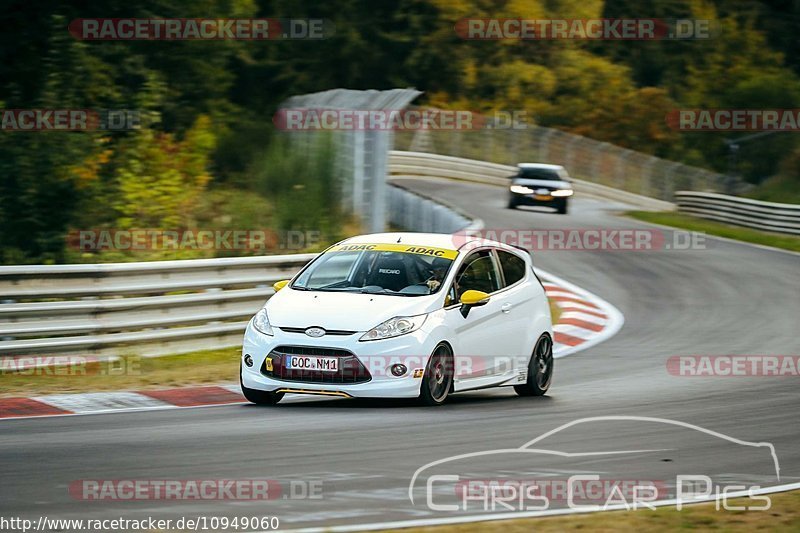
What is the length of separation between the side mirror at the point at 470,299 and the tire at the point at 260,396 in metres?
1.79

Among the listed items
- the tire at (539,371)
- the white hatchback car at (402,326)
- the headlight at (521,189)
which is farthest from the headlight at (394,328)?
the headlight at (521,189)

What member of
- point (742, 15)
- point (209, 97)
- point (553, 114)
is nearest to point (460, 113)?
point (553, 114)

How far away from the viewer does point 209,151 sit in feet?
100

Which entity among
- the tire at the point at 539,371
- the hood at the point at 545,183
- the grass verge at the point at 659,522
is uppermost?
the hood at the point at 545,183

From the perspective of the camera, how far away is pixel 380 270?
1213cm

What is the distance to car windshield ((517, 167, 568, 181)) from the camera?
38.3 meters

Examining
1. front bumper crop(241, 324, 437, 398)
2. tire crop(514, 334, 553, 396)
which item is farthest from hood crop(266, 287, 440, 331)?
tire crop(514, 334, 553, 396)

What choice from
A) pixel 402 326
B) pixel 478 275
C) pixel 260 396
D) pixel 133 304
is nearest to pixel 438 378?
pixel 402 326

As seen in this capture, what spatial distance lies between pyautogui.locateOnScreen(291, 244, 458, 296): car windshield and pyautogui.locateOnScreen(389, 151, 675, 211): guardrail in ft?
124

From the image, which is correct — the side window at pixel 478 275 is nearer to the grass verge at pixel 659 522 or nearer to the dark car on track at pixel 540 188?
the grass verge at pixel 659 522

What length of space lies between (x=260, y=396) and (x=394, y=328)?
53.8 inches

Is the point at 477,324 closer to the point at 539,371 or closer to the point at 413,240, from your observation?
the point at 413,240

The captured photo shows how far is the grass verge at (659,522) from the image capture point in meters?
6.98

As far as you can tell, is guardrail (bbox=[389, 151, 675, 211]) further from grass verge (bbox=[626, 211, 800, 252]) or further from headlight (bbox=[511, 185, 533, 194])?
headlight (bbox=[511, 185, 533, 194])
